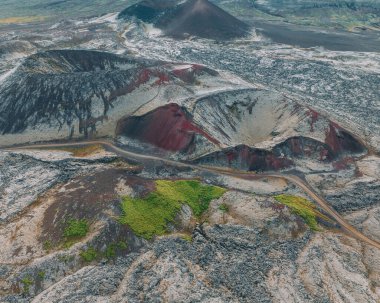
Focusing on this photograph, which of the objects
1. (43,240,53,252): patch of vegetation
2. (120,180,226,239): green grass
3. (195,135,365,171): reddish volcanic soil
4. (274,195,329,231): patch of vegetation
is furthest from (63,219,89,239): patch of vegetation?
(274,195,329,231): patch of vegetation

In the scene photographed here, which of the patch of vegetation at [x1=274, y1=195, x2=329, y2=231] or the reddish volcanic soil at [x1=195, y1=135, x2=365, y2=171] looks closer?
the patch of vegetation at [x1=274, y1=195, x2=329, y2=231]

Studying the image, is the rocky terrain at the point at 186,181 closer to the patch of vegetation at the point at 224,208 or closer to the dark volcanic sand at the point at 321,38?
the patch of vegetation at the point at 224,208

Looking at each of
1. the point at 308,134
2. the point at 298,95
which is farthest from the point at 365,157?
the point at 298,95

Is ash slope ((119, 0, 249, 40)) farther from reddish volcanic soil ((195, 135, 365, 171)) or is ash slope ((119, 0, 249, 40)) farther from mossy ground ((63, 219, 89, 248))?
mossy ground ((63, 219, 89, 248))

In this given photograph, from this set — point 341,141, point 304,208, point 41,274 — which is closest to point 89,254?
point 41,274

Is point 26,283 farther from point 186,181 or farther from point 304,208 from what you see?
point 304,208

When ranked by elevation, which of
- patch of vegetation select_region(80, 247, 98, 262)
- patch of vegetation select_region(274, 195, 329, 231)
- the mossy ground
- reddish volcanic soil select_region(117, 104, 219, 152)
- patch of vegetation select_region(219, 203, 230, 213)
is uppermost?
reddish volcanic soil select_region(117, 104, 219, 152)

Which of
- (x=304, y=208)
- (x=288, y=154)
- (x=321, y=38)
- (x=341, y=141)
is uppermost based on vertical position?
(x=321, y=38)
